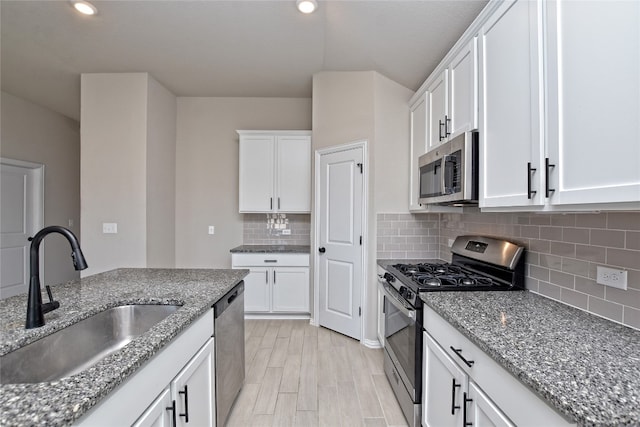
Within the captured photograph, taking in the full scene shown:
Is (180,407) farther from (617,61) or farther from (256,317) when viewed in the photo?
(256,317)

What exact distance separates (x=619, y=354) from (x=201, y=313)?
1609 mm

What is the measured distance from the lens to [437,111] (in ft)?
7.62

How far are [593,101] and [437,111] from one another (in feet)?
4.62

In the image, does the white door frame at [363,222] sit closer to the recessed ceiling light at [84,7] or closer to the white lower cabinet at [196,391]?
the white lower cabinet at [196,391]

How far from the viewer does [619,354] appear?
0.94 m

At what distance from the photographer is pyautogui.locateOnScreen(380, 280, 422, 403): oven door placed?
1686mm

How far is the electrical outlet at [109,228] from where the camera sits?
335 centimetres

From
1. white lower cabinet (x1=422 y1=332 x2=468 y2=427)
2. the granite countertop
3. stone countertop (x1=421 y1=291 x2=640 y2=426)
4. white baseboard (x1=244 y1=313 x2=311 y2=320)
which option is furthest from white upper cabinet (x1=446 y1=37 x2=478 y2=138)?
white baseboard (x1=244 y1=313 x2=311 y2=320)

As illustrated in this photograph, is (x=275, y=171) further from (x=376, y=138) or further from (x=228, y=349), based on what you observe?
(x=228, y=349)

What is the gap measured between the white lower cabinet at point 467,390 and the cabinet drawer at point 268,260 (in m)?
2.18

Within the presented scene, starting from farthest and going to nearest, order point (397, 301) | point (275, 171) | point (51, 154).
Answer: point (51, 154) < point (275, 171) < point (397, 301)

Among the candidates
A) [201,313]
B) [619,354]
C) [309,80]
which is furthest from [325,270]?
[619,354]

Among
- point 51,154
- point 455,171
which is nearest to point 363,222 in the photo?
point 455,171

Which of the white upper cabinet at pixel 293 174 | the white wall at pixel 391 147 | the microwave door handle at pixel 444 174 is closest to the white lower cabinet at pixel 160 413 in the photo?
the microwave door handle at pixel 444 174
